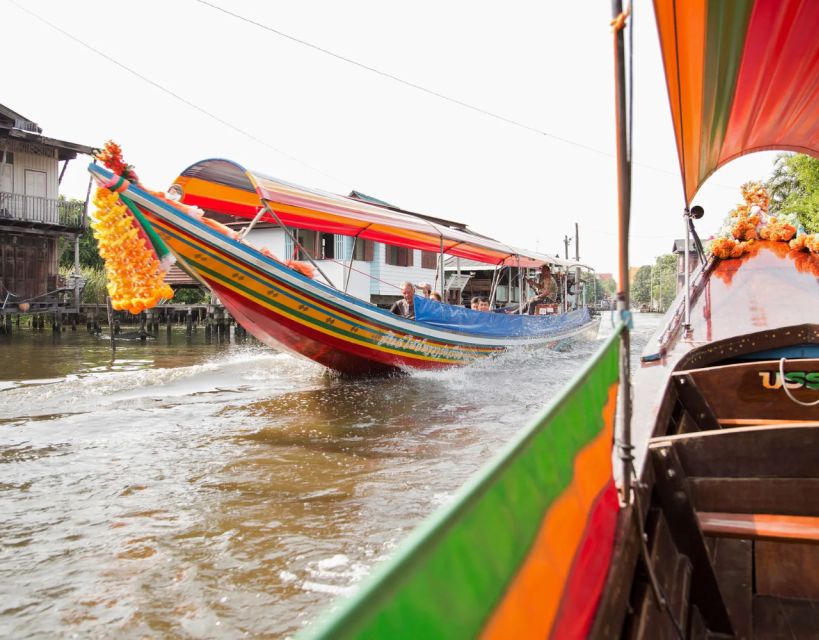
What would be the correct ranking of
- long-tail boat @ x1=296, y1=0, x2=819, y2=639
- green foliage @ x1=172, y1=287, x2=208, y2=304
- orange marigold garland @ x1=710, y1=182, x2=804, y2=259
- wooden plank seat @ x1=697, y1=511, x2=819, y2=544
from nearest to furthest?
1. long-tail boat @ x1=296, y1=0, x2=819, y2=639
2. wooden plank seat @ x1=697, y1=511, x2=819, y2=544
3. orange marigold garland @ x1=710, y1=182, x2=804, y2=259
4. green foliage @ x1=172, y1=287, x2=208, y2=304

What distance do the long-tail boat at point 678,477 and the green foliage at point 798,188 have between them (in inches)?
666

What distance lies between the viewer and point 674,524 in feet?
6.81

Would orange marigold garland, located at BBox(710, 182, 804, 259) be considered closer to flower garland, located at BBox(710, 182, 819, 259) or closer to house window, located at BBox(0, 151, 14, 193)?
flower garland, located at BBox(710, 182, 819, 259)

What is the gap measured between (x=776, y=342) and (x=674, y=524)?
6.82ft

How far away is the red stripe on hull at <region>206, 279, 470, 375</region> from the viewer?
331 inches

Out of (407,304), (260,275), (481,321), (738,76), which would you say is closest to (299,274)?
(260,275)

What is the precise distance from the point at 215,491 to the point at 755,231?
19.4 feet

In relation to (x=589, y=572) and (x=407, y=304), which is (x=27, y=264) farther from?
(x=589, y=572)

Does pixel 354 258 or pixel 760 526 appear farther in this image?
pixel 354 258

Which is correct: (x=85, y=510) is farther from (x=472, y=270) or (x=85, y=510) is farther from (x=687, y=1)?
(x=472, y=270)

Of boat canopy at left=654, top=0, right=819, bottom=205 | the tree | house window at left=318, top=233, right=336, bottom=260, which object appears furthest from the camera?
the tree

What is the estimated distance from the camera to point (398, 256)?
81.8ft

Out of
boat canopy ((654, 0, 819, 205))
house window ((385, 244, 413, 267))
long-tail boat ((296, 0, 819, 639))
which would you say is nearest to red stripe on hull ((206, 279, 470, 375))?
long-tail boat ((296, 0, 819, 639))

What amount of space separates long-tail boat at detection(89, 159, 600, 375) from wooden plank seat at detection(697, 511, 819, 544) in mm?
6442
